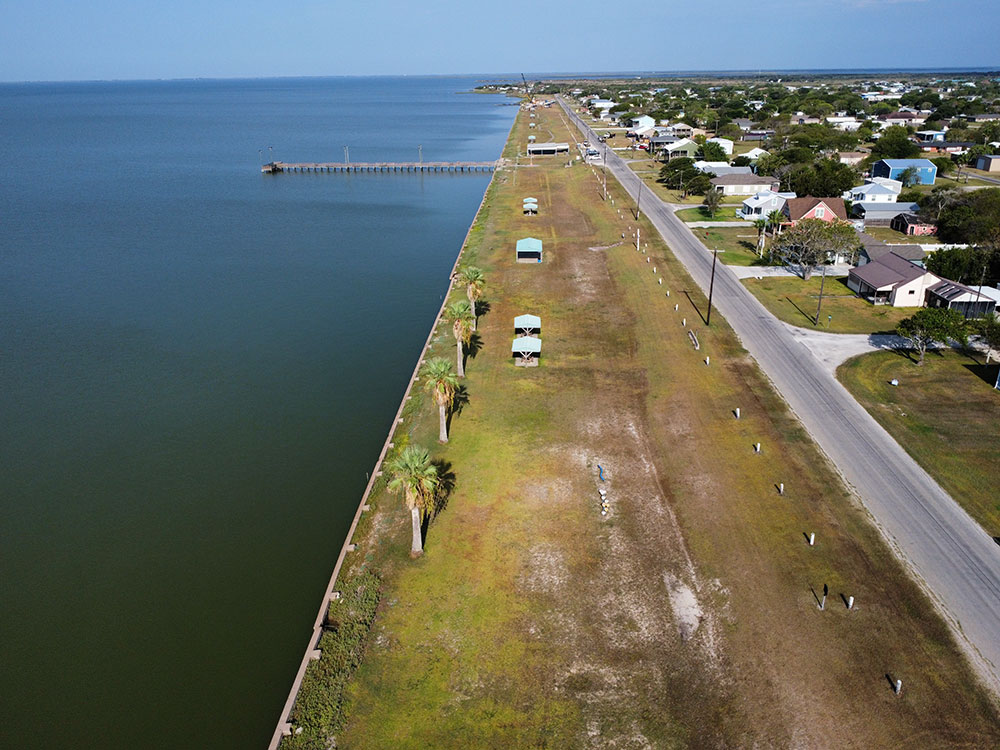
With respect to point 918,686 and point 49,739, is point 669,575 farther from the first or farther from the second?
point 49,739

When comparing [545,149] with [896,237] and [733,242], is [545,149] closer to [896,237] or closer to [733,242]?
[733,242]

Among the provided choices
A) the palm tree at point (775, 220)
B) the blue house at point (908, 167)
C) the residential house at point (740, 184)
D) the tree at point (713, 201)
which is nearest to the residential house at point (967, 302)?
the palm tree at point (775, 220)

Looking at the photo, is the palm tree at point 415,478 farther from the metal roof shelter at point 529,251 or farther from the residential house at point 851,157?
the residential house at point 851,157

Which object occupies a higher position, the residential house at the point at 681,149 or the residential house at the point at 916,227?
the residential house at the point at 681,149

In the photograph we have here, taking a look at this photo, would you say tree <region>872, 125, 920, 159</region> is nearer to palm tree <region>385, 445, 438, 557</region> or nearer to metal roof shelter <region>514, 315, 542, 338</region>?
metal roof shelter <region>514, 315, 542, 338</region>

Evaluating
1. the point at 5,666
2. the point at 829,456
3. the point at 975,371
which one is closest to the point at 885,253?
the point at 975,371

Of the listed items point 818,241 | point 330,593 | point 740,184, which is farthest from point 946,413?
point 740,184

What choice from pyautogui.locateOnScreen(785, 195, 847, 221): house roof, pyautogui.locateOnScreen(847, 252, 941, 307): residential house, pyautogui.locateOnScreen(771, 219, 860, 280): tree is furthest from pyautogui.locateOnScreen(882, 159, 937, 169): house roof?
pyautogui.locateOnScreen(847, 252, 941, 307): residential house
